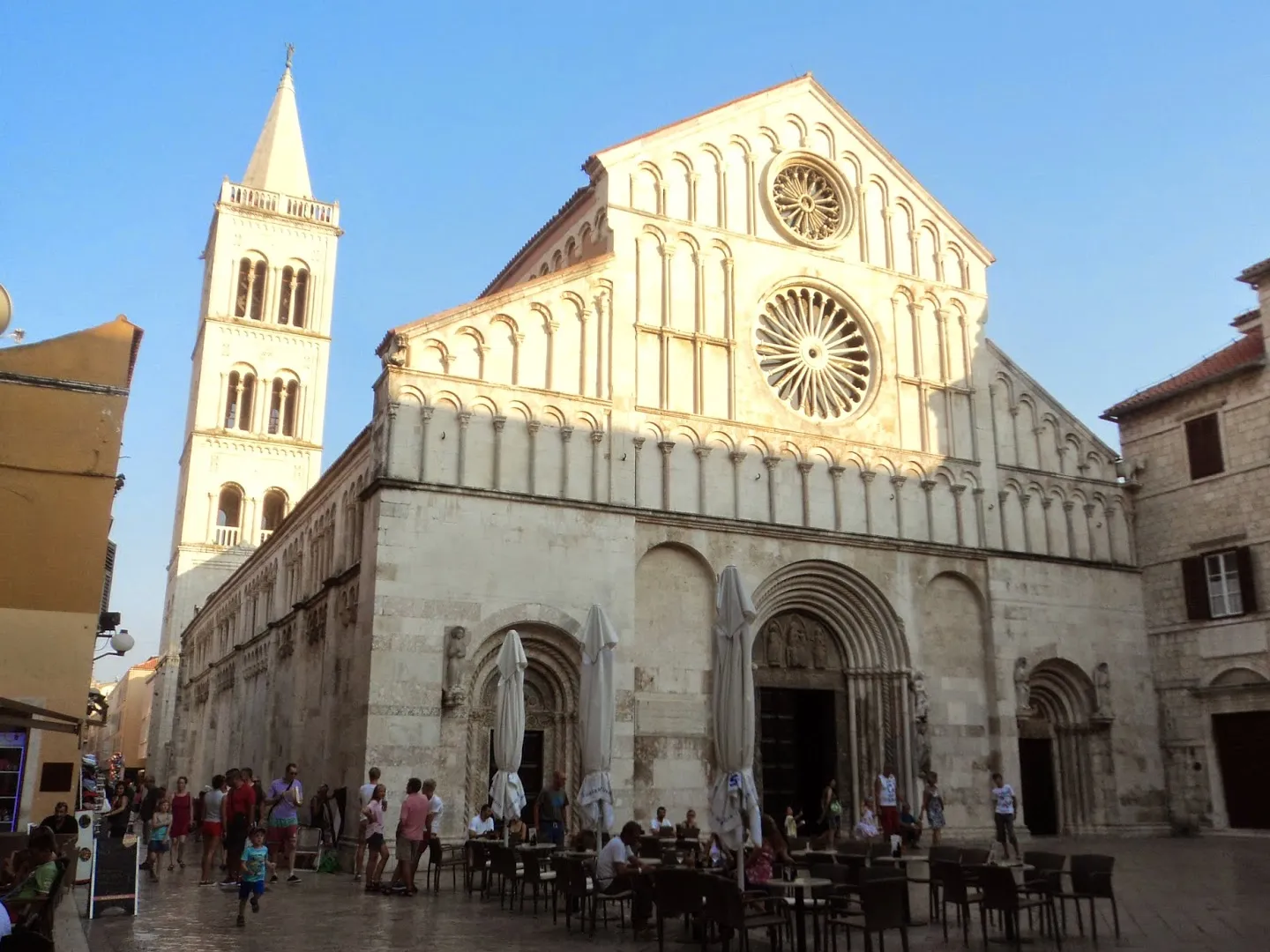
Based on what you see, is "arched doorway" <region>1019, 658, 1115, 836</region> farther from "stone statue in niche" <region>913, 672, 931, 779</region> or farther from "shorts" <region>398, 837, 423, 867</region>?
"shorts" <region>398, 837, 423, 867</region>

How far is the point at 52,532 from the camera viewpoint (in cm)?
1869

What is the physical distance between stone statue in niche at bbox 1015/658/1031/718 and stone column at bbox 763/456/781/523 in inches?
287

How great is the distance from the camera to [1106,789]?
85.3 ft

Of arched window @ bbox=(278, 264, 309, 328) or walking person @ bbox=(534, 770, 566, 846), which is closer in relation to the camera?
walking person @ bbox=(534, 770, 566, 846)

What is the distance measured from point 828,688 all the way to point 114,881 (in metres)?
16.1

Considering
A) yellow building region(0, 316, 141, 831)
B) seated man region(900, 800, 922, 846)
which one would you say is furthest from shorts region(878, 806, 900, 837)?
yellow building region(0, 316, 141, 831)

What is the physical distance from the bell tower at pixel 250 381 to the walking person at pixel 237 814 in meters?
37.0

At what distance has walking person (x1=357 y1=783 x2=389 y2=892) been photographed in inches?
637

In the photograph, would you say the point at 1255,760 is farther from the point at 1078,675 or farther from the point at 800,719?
the point at 800,719

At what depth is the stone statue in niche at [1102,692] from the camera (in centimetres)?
2625

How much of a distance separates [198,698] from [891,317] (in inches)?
1488

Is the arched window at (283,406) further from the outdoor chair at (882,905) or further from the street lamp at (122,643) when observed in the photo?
the outdoor chair at (882,905)

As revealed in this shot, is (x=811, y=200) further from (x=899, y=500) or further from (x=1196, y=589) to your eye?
(x=1196, y=589)

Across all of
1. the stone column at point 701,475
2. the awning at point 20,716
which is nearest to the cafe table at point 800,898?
the awning at point 20,716
